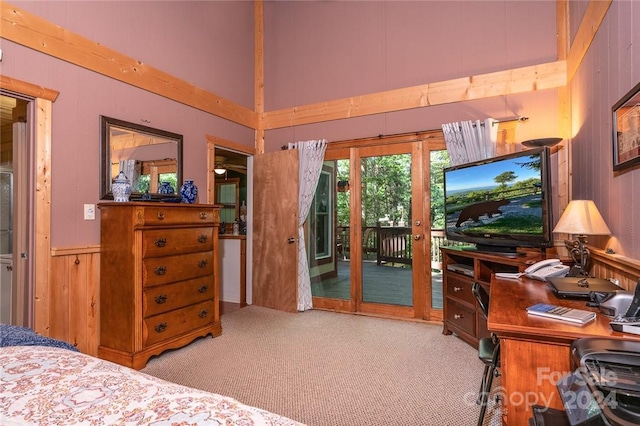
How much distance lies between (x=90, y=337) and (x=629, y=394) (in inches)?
135

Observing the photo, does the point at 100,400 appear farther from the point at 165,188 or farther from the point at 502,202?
the point at 502,202

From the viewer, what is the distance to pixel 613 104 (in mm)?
2133

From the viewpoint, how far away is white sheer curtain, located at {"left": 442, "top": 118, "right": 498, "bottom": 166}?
361 centimetres

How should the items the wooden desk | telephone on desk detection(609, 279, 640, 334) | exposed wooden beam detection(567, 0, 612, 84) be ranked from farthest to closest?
exposed wooden beam detection(567, 0, 612, 84) → the wooden desk → telephone on desk detection(609, 279, 640, 334)

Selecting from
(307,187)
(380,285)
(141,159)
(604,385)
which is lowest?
(380,285)

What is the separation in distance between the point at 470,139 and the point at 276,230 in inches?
102

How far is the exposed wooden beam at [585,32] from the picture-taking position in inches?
92.2

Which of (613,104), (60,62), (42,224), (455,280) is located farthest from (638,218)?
(60,62)

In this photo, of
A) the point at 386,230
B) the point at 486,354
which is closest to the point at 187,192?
the point at 386,230

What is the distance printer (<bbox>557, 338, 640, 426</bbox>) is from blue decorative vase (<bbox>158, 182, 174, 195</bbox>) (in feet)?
11.2

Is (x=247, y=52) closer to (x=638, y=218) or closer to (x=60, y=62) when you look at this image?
(x=60, y=62)

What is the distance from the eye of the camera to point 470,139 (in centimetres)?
369

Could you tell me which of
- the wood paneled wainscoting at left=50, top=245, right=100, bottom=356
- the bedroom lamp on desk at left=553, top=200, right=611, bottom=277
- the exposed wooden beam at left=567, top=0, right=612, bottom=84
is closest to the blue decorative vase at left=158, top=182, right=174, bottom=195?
the wood paneled wainscoting at left=50, top=245, right=100, bottom=356

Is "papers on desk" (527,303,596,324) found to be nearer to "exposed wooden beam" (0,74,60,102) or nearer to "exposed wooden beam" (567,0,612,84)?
"exposed wooden beam" (567,0,612,84)
